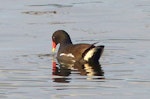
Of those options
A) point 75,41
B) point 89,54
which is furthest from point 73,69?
point 75,41

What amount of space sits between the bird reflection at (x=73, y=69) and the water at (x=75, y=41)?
19 mm

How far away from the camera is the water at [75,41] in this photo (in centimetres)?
1248

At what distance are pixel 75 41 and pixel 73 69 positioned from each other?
310 centimetres

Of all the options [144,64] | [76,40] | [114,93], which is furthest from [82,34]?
[114,93]

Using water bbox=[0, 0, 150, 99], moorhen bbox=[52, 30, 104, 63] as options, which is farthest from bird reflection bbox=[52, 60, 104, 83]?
moorhen bbox=[52, 30, 104, 63]

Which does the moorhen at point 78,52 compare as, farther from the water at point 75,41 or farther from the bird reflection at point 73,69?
the water at point 75,41

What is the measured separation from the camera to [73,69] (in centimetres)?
1511

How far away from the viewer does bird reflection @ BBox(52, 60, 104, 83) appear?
13.9 meters

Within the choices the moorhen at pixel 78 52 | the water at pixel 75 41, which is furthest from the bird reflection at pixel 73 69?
the moorhen at pixel 78 52

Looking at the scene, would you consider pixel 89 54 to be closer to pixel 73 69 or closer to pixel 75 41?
pixel 73 69

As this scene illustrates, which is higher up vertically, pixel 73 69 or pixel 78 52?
pixel 78 52

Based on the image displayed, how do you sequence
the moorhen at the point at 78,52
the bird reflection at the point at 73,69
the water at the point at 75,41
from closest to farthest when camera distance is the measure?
the water at the point at 75,41 < the bird reflection at the point at 73,69 < the moorhen at the point at 78,52

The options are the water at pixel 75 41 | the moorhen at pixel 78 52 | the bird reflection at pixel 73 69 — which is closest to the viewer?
the water at pixel 75 41

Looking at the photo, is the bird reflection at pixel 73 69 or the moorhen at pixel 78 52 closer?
the bird reflection at pixel 73 69
